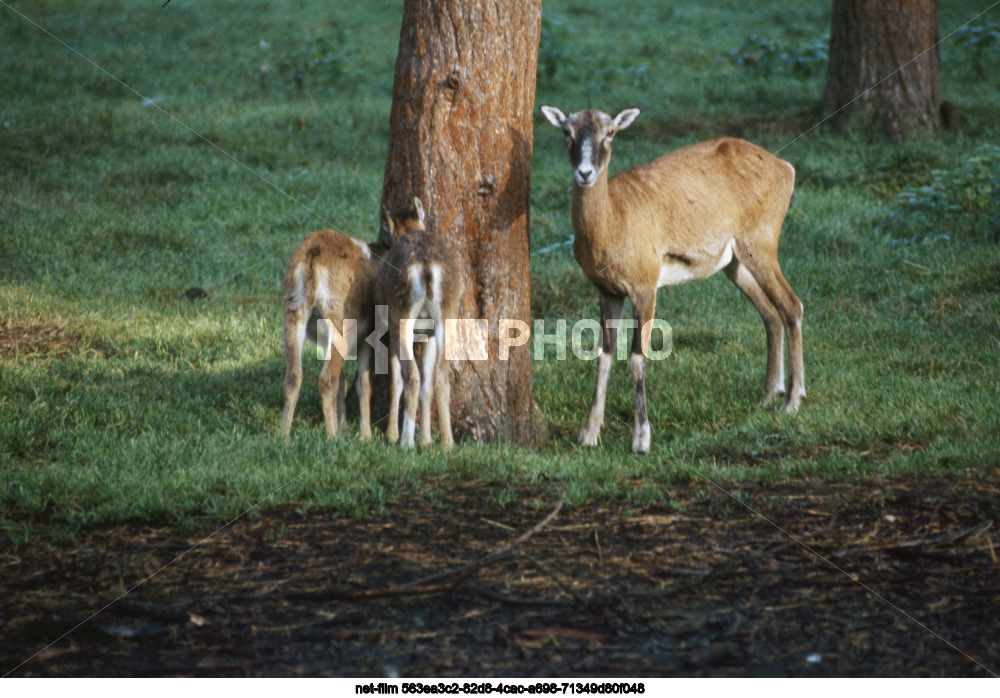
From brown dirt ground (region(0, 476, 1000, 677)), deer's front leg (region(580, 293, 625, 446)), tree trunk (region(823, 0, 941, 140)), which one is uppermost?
tree trunk (region(823, 0, 941, 140))

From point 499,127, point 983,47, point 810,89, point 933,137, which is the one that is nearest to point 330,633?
point 499,127

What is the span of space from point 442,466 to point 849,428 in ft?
8.53

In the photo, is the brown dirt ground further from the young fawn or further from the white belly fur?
the white belly fur

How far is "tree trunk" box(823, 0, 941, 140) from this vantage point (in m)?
13.8

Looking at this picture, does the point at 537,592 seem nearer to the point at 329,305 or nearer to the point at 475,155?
the point at 329,305

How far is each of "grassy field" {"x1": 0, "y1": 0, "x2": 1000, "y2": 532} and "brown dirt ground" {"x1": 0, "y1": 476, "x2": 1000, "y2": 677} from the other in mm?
327

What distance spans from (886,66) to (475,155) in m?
9.55

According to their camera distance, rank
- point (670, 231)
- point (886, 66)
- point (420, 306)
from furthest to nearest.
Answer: point (886, 66) < point (670, 231) < point (420, 306)

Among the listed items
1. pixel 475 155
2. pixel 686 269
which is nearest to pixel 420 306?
pixel 475 155

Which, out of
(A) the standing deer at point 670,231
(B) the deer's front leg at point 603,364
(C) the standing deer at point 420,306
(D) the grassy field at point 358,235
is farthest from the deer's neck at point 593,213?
(D) the grassy field at point 358,235

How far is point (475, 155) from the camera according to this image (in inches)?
257

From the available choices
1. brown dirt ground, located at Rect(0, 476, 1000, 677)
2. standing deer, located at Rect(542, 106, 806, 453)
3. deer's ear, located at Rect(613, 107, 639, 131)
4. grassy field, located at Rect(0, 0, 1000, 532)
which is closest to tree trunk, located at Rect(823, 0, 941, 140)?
grassy field, located at Rect(0, 0, 1000, 532)

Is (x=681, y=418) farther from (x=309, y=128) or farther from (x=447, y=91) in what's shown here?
(x=309, y=128)

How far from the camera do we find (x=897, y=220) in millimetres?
11727
